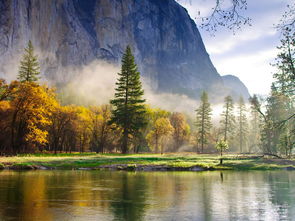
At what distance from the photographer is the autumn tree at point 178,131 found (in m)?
104

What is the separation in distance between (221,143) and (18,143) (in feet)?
95.5

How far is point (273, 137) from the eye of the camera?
69.3 metres

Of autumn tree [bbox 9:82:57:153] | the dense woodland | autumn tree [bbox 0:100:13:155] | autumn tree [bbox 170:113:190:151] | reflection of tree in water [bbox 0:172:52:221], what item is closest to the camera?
reflection of tree in water [bbox 0:172:52:221]

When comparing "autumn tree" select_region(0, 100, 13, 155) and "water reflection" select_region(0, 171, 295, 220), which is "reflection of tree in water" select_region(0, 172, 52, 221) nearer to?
"water reflection" select_region(0, 171, 295, 220)

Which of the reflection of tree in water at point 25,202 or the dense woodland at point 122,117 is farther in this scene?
the dense woodland at point 122,117

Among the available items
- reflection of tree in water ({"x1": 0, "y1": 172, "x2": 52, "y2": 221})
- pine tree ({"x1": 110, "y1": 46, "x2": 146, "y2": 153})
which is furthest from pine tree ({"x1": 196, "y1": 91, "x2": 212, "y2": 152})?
reflection of tree in water ({"x1": 0, "y1": 172, "x2": 52, "y2": 221})

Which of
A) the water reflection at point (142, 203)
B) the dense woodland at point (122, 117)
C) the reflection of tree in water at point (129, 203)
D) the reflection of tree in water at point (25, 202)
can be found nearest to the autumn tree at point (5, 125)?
the dense woodland at point (122, 117)

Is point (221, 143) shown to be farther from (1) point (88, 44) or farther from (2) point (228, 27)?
(1) point (88, 44)

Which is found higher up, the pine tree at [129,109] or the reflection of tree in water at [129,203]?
the pine tree at [129,109]

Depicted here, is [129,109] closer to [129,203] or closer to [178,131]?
[129,203]

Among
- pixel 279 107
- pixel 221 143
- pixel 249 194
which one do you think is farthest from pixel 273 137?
pixel 249 194

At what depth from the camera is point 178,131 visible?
343ft

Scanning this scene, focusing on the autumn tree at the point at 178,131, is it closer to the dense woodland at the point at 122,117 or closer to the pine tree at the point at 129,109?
the dense woodland at the point at 122,117

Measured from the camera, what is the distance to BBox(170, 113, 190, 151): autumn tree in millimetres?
103512
